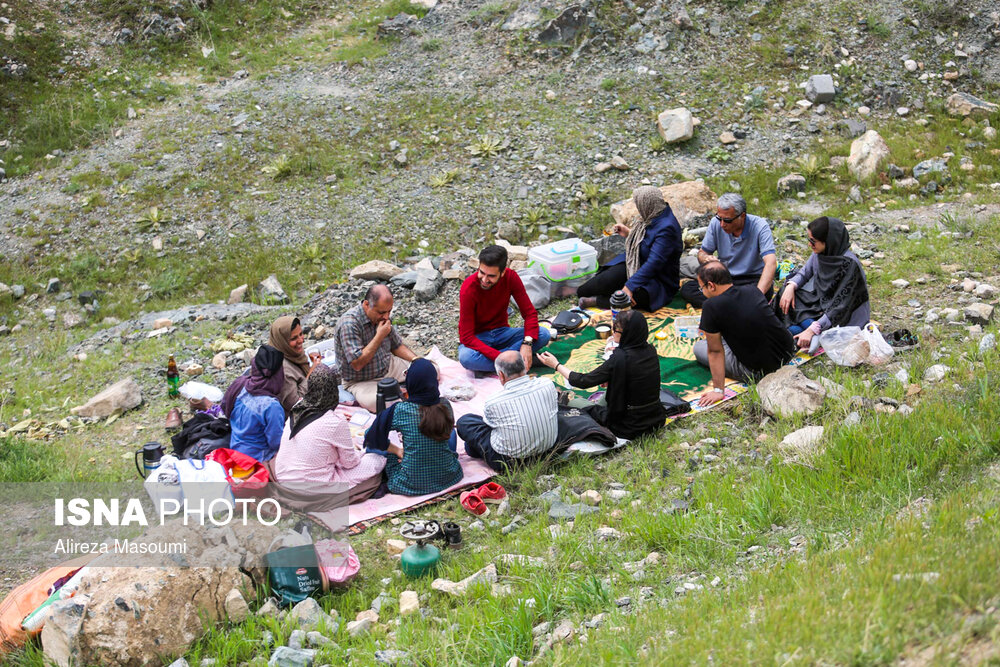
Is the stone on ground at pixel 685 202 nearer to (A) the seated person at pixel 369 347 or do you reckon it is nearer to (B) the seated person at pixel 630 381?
(A) the seated person at pixel 369 347

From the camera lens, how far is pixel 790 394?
658 centimetres

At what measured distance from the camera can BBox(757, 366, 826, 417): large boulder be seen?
6469 millimetres

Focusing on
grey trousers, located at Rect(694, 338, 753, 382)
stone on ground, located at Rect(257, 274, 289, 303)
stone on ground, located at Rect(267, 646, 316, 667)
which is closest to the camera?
stone on ground, located at Rect(267, 646, 316, 667)

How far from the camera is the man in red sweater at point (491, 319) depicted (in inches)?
319

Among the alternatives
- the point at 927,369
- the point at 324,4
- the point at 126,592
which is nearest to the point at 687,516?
the point at 927,369

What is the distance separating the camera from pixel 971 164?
11.9 m

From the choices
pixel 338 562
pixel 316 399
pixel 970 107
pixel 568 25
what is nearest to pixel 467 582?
pixel 338 562

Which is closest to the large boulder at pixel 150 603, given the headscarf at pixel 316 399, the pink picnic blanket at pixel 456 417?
the pink picnic blanket at pixel 456 417

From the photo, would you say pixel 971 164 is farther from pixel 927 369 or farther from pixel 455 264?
pixel 455 264

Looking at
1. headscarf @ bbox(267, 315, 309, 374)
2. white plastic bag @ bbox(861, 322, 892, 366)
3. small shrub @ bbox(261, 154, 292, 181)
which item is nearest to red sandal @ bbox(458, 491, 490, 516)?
headscarf @ bbox(267, 315, 309, 374)

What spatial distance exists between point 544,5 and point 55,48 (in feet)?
34.0

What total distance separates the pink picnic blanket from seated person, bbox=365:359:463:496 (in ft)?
0.33

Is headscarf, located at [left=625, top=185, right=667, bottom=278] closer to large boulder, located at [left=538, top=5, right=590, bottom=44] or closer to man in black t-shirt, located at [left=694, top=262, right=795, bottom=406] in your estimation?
man in black t-shirt, located at [left=694, top=262, right=795, bottom=406]

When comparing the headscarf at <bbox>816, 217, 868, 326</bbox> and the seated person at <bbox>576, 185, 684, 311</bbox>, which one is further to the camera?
the seated person at <bbox>576, 185, 684, 311</bbox>
